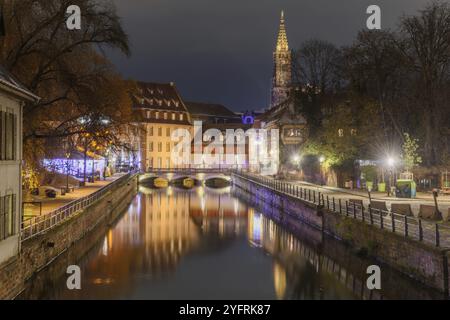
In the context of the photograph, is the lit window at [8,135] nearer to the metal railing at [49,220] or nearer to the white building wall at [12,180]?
the white building wall at [12,180]

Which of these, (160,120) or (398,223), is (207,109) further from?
(398,223)

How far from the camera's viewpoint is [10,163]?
16.2 meters

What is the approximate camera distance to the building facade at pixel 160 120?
95.8 metres

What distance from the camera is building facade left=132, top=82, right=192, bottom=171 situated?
95.8 meters

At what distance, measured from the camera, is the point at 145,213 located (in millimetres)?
46094

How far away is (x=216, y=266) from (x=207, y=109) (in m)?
88.7

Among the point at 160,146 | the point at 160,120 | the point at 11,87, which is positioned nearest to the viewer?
the point at 11,87

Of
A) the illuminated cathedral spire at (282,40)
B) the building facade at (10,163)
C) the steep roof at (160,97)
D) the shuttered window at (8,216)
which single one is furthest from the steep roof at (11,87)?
the illuminated cathedral spire at (282,40)

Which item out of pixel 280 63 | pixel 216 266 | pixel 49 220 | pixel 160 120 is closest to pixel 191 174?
pixel 160 120

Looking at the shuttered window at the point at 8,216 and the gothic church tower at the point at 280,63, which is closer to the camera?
the shuttered window at the point at 8,216

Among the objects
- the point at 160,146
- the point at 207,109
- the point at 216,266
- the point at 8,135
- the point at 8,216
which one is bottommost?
the point at 216,266

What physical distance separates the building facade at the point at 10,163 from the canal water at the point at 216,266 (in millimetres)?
2129

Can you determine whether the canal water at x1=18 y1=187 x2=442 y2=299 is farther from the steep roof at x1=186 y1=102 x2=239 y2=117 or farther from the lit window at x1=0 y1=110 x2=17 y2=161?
the steep roof at x1=186 y1=102 x2=239 y2=117
